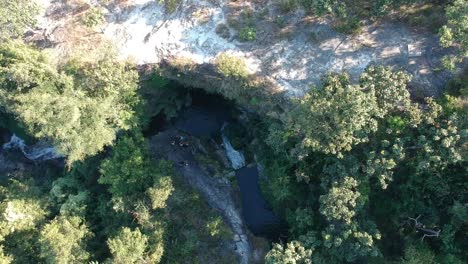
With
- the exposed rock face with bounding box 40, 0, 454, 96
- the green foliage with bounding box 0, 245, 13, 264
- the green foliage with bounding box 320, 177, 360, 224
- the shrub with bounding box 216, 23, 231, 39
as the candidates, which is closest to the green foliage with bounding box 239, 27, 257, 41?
the exposed rock face with bounding box 40, 0, 454, 96

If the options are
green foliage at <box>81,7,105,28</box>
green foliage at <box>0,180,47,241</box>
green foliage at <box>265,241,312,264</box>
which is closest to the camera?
green foliage at <box>265,241,312,264</box>

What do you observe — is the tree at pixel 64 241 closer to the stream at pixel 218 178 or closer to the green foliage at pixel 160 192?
the green foliage at pixel 160 192

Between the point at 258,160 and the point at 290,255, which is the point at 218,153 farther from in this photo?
the point at 290,255

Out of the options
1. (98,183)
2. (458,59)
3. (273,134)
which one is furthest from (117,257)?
(458,59)

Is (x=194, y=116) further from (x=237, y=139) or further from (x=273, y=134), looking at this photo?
(x=273, y=134)

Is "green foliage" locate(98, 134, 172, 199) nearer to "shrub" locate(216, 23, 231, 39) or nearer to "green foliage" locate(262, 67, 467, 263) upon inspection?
"green foliage" locate(262, 67, 467, 263)

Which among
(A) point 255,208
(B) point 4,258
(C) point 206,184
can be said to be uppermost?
(B) point 4,258

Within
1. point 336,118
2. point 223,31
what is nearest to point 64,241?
point 223,31
